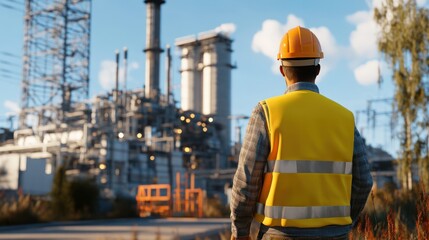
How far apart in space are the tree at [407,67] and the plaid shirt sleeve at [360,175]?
16.6 metres

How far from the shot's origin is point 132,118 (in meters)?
39.3

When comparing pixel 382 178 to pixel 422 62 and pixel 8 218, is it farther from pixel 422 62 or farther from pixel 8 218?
pixel 8 218

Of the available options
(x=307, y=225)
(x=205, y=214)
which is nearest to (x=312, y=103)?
(x=307, y=225)

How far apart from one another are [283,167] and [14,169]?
30760 mm

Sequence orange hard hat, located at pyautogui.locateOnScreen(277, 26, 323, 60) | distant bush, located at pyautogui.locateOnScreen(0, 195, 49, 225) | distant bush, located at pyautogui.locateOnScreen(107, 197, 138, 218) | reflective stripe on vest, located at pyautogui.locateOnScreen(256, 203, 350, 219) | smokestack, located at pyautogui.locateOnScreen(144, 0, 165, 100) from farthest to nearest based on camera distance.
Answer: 1. smokestack, located at pyautogui.locateOnScreen(144, 0, 165, 100)
2. distant bush, located at pyautogui.locateOnScreen(107, 197, 138, 218)
3. distant bush, located at pyautogui.locateOnScreen(0, 195, 49, 225)
4. orange hard hat, located at pyautogui.locateOnScreen(277, 26, 323, 60)
5. reflective stripe on vest, located at pyautogui.locateOnScreen(256, 203, 350, 219)

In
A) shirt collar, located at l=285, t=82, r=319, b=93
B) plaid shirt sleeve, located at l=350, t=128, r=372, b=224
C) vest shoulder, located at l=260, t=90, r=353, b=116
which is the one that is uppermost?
shirt collar, located at l=285, t=82, r=319, b=93

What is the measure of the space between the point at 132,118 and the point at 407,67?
2318 centimetres

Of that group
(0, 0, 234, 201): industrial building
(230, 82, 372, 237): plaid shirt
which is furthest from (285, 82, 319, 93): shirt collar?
(0, 0, 234, 201): industrial building

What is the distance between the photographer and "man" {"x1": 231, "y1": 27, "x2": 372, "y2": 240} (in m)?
2.34

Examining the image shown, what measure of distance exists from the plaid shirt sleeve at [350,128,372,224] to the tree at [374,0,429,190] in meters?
16.6

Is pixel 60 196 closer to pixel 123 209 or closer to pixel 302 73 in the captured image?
pixel 123 209

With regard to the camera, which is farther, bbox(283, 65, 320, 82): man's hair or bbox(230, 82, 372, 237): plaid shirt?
bbox(283, 65, 320, 82): man's hair

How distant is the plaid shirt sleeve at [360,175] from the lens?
2607mm

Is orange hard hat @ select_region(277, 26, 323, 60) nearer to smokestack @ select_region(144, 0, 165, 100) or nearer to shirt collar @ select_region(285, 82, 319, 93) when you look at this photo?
shirt collar @ select_region(285, 82, 319, 93)
